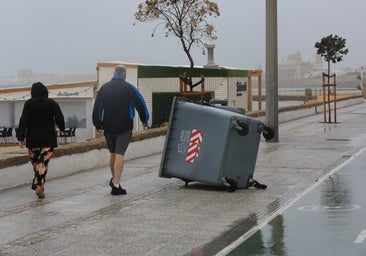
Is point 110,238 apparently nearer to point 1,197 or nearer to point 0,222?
point 0,222

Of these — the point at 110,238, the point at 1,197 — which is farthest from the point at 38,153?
the point at 110,238

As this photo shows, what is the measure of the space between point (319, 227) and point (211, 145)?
267 cm

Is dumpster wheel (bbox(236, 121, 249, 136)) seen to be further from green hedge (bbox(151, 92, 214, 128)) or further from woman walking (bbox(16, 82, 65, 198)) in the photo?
green hedge (bbox(151, 92, 214, 128))

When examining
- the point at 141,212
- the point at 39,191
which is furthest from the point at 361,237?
the point at 39,191

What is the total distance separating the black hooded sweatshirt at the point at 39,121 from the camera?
9531 millimetres

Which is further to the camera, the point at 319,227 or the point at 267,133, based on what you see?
the point at 267,133

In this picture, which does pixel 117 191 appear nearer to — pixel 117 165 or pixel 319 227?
pixel 117 165

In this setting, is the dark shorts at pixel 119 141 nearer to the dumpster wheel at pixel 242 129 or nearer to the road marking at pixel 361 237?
the dumpster wheel at pixel 242 129

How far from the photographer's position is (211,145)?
9922 millimetres

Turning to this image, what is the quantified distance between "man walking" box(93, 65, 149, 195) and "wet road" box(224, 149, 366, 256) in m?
2.48

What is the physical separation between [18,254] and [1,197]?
340 cm

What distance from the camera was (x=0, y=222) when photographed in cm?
802

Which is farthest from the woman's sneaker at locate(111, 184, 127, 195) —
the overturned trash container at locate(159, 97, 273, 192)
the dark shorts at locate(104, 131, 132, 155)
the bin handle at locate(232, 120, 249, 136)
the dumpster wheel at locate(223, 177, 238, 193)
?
the bin handle at locate(232, 120, 249, 136)

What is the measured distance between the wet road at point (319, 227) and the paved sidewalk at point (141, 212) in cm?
24
